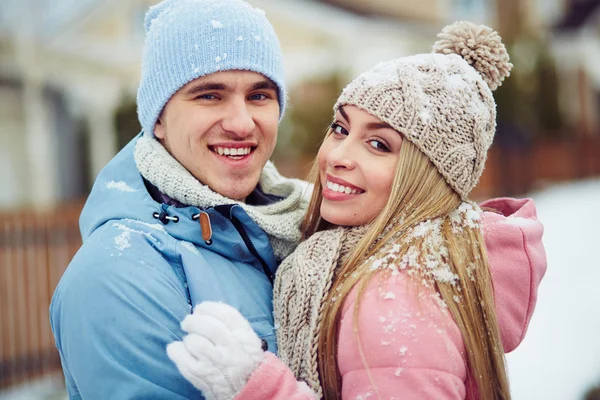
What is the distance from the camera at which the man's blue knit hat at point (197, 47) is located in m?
2.29

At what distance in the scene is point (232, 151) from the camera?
2375 millimetres

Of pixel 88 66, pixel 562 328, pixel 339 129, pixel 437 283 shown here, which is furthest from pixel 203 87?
pixel 88 66

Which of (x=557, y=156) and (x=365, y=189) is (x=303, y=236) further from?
(x=557, y=156)

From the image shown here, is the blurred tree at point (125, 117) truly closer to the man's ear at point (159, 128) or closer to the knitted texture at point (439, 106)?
the man's ear at point (159, 128)

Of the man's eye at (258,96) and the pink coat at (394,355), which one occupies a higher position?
the man's eye at (258,96)

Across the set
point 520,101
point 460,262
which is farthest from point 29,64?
point 460,262

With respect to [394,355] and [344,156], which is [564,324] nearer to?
[344,156]

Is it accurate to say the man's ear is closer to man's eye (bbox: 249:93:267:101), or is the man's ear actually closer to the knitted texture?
man's eye (bbox: 249:93:267:101)

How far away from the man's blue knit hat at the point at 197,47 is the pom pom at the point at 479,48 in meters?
0.66

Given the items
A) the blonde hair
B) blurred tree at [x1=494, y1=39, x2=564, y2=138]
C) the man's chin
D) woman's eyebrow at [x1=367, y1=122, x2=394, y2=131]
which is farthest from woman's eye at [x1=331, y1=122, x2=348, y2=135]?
blurred tree at [x1=494, y1=39, x2=564, y2=138]

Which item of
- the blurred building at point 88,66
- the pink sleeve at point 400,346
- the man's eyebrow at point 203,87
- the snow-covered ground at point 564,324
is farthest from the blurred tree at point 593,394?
the blurred building at point 88,66

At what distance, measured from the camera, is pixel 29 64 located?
41.7 ft

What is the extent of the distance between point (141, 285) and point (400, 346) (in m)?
0.76

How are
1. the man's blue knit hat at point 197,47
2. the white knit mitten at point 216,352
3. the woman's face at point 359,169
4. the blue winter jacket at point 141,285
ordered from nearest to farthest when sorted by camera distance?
the white knit mitten at point 216,352, the blue winter jacket at point 141,285, the woman's face at point 359,169, the man's blue knit hat at point 197,47
